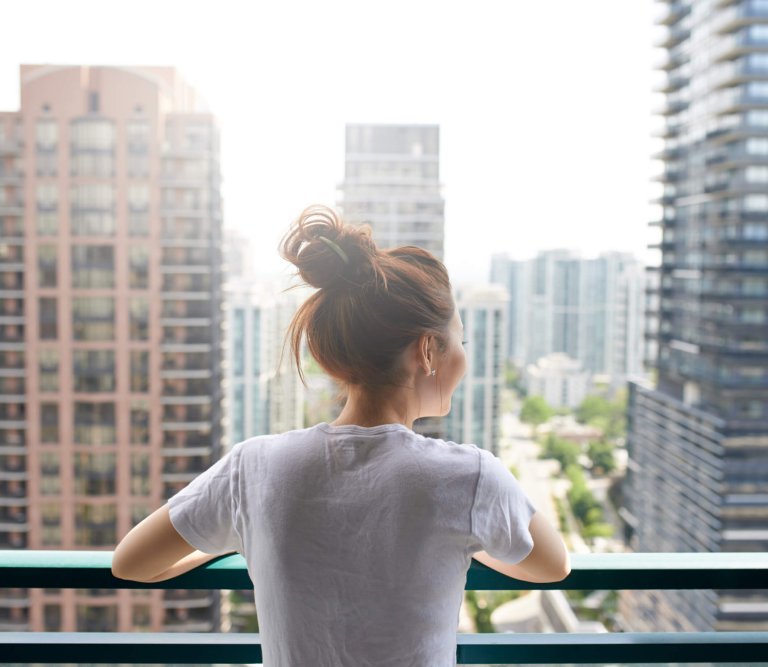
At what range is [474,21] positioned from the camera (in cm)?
830

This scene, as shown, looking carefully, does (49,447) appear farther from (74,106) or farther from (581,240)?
(581,240)

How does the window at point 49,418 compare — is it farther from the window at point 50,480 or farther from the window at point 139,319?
the window at point 139,319

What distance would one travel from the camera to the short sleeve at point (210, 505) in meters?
0.47

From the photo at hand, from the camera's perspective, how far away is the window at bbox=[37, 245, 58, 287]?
8.06 m

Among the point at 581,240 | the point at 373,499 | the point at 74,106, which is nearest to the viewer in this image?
the point at 373,499

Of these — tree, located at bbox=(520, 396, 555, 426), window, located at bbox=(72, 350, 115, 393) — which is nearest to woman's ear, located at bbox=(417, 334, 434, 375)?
tree, located at bbox=(520, 396, 555, 426)

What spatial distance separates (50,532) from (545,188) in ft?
27.0

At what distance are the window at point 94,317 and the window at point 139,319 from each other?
0.95 feet

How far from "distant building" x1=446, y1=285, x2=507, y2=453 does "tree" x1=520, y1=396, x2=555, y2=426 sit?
30 centimetres

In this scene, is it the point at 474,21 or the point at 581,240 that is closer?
the point at 474,21

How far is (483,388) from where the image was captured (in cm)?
730

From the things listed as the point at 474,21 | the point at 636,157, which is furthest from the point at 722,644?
the point at 636,157

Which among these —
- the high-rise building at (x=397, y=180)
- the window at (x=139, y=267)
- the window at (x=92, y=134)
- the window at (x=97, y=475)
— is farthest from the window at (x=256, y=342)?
the window at (x=92, y=134)

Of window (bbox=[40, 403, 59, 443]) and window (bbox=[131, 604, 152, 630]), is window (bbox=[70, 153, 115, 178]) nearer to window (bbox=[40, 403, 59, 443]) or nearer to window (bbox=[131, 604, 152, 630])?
window (bbox=[40, 403, 59, 443])
